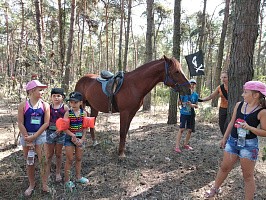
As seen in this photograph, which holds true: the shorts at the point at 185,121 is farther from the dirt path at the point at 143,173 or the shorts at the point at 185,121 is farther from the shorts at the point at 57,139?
the shorts at the point at 57,139

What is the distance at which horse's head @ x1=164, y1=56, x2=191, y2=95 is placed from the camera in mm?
3410

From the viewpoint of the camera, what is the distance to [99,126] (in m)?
6.46

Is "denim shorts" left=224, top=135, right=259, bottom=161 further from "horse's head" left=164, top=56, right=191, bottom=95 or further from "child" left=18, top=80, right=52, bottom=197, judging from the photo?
"child" left=18, top=80, right=52, bottom=197

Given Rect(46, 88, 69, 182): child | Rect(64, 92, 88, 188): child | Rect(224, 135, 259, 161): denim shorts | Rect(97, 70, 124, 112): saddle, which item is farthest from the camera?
Rect(97, 70, 124, 112): saddle

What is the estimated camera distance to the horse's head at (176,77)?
341 cm

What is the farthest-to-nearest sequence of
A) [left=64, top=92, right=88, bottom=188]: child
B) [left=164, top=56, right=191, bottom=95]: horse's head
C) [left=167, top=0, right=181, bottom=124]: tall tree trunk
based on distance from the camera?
1. [left=167, top=0, right=181, bottom=124]: tall tree trunk
2. [left=164, top=56, right=191, bottom=95]: horse's head
3. [left=64, top=92, right=88, bottom=188]: child

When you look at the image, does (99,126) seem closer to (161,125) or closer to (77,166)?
(161,125)

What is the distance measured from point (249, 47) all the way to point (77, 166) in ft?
12.9

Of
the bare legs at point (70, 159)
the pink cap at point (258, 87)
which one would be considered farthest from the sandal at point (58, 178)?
the pink cap at point (258, 87)

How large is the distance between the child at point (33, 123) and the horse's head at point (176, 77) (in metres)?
2.30

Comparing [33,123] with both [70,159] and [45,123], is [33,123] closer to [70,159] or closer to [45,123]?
[45,123]

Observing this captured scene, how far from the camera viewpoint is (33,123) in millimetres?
2494

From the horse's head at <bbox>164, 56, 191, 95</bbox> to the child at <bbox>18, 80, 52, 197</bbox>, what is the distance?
230 centimetres

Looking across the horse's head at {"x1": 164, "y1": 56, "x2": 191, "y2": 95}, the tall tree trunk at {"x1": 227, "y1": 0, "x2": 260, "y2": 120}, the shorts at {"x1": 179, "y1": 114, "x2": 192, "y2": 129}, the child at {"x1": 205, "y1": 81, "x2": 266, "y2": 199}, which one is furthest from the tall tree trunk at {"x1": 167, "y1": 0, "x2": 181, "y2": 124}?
the child at {"x1": 205, "y1": 81, "x2": 266, "y2": 199}
